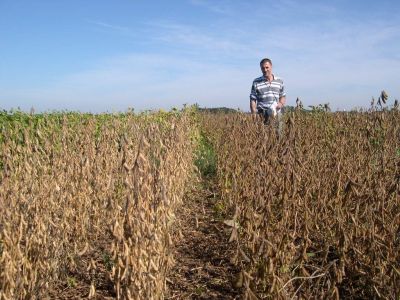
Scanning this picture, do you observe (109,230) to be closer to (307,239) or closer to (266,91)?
(307,239)

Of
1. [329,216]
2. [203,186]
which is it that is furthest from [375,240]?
[203,186]

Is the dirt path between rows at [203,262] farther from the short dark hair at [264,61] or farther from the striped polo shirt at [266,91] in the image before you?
the short dark hair at [264,61]

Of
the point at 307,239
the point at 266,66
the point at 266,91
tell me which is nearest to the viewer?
the point at 307,239

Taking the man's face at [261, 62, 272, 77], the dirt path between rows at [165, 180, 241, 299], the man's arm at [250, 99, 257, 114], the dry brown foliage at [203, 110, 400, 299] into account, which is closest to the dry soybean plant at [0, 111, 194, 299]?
the dirt path between rows at [165, 180, 241, 299]

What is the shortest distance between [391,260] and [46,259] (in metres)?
2.01

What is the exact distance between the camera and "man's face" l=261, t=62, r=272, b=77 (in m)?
6.35

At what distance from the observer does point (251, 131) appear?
15.9 feet

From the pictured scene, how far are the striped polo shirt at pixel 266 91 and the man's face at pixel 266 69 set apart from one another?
12 cm

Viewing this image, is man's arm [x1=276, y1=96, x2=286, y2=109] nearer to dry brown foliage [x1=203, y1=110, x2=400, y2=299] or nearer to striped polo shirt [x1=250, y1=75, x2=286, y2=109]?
striped polo shirt [x1=250, y1=75, x2=286, y2=109]

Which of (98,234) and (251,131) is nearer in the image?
(98,234)

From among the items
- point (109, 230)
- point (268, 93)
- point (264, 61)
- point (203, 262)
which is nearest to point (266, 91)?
point (268, 93)

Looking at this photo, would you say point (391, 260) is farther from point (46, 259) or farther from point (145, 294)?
point (46, 259)

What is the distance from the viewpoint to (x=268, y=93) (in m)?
6.48

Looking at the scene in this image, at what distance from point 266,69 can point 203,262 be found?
3.82 m
